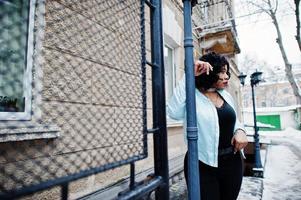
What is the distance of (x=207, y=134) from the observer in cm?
148

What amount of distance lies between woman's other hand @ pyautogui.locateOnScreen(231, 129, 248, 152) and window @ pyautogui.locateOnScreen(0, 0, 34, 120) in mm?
1442

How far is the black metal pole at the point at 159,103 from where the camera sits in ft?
3.63

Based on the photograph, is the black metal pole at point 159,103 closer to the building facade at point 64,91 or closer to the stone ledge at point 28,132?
the building facade at point 64,91

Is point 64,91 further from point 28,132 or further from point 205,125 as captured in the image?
point 205,125

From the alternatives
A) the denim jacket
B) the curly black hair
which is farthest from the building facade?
the curly black hair

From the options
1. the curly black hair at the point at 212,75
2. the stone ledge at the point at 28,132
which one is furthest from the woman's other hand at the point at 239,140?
the stone ledge at the point at 28,132

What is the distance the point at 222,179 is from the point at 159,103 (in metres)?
0.77

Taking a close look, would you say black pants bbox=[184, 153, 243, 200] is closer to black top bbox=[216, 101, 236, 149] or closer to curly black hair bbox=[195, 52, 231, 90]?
black top bbox=[216, 101, 236, 149]

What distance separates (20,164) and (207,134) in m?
1.30

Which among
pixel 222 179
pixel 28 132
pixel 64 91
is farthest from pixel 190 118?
pixel 64 91

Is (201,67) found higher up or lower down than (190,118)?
higher up

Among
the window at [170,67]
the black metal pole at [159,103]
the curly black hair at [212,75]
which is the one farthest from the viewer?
the window at [170,67]

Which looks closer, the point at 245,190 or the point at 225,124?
the point at 225,124

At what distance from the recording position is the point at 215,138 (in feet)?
4.81
